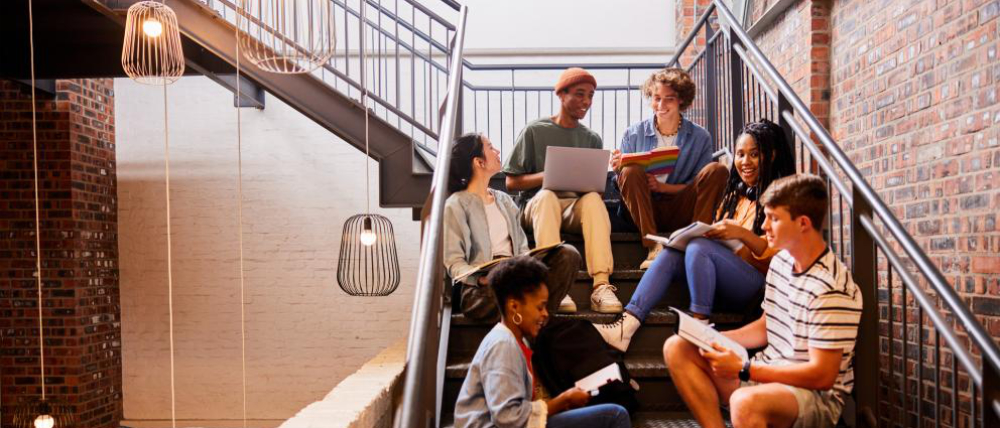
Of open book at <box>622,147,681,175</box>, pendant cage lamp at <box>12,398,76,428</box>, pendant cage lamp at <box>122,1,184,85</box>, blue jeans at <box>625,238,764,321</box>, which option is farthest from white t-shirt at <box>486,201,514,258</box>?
pendant cage lamp at <box>12,398,76,428</box>

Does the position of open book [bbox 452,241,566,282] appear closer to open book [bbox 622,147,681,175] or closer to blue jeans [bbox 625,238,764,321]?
blue jeans [bbox 625,238,764,321]

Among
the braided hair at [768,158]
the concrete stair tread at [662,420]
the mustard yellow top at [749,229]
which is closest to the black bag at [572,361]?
the concrete stair tread at [662,420]

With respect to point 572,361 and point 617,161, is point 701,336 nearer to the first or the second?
point 572,361

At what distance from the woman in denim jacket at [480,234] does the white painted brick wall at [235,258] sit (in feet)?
11.3

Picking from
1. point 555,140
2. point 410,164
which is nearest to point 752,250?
point 555,140

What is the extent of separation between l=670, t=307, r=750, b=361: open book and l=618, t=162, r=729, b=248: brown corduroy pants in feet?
3.84

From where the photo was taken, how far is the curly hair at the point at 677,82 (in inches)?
147

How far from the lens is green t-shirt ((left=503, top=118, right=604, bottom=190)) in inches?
149

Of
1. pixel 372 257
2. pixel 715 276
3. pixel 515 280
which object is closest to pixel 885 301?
pixel 715 276

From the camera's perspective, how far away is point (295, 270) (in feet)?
22.5

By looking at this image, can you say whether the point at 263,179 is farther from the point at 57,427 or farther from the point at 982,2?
the point at 982,2

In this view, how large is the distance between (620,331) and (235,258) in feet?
16.1

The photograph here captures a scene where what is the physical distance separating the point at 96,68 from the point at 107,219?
192 cm

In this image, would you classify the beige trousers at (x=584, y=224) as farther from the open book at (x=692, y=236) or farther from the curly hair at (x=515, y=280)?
the curly hair at (x=515, y=280)
